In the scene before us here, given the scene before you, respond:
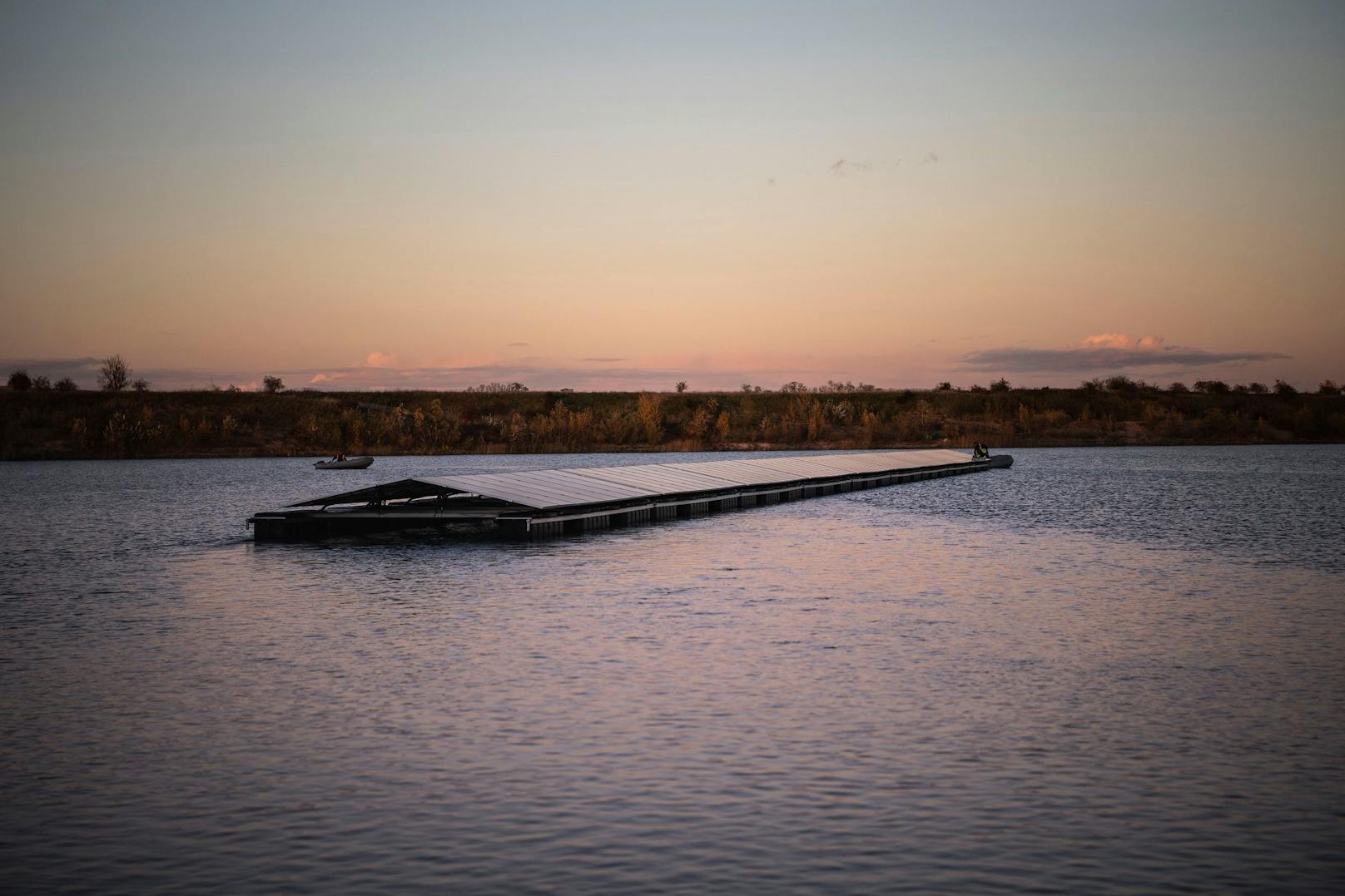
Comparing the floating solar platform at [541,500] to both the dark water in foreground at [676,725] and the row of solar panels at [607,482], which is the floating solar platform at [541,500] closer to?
the row of solar panels at [607,482]

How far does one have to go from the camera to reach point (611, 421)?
12156cm

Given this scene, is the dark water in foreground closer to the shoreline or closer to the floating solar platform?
the floating solar platform

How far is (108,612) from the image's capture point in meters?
20.6

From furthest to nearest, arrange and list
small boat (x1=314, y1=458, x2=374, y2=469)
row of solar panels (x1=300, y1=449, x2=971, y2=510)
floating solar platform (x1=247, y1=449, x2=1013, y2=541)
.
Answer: small boat (x1=314, y1=458, x2=374, y2=469)
row of solar panels (x1=300, y1=449, x2=971, y2=510)
floating solar platform (x1=247, y1=449, x2=1013, y2=541)

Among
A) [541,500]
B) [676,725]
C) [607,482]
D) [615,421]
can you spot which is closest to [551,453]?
[615,421]

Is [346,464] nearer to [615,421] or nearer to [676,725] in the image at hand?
[615,421]

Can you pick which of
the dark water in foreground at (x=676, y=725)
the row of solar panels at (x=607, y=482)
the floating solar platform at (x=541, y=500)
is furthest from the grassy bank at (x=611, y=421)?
the dark water in foreground at (x=676, y=725)

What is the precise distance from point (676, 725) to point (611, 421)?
109768mm

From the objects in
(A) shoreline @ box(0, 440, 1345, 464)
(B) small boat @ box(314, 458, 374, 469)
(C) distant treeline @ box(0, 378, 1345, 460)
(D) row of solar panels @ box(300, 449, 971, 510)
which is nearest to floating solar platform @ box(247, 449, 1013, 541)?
(D) row of solar panels @ box(300, 449, 971, 510)

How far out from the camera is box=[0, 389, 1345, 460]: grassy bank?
383ft

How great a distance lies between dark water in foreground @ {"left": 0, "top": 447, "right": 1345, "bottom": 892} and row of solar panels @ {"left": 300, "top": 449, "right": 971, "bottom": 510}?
27.9ft

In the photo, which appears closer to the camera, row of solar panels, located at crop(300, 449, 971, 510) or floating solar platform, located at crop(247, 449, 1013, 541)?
floating solar platform, located at crop(247, 449, 1013, 541)

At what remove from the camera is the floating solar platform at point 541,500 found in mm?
34500

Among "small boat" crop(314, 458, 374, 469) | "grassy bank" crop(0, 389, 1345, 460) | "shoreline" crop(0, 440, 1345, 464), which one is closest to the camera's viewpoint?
"small boat" crop(314, 458, 374, 469)
